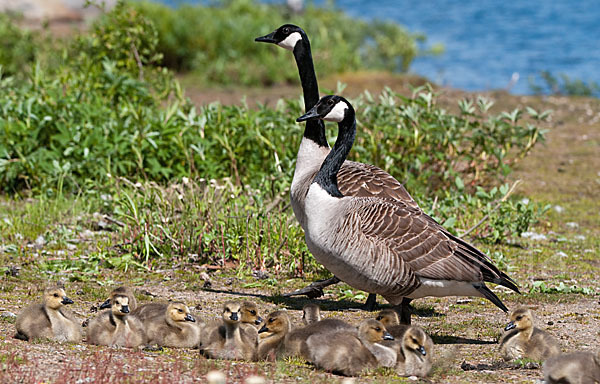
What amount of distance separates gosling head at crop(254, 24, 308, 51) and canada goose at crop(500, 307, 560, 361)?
4.53m

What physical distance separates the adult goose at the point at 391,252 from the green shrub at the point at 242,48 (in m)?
13.3

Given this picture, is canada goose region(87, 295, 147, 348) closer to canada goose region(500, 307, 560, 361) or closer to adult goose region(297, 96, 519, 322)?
adult goose region(297, 96, 519, 322)

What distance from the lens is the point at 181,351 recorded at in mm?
6445

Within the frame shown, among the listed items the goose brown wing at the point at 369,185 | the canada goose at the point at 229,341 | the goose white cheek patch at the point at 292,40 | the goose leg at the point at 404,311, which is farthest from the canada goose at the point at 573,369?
the goose white cheek patch at the point at 292,40

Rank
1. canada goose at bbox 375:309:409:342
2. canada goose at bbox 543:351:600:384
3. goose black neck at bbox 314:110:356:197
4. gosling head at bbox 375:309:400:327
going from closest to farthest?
canada goose at bbox 543:351:600:384
canada goose at bbox 375:309:409:342
gosling head at bbox 375:309:400:327
goose black neck at bbox 314:110:356:197

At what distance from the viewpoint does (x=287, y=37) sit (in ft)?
31.3

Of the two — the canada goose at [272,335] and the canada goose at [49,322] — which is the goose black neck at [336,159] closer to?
the canada goose at [272,335]

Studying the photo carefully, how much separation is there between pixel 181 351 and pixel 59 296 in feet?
3.52

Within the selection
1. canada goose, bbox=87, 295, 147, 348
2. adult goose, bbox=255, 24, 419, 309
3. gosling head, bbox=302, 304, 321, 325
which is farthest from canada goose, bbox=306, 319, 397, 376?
adult goose, bbox=255, 24, 419, 309

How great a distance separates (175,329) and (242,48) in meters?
15.5

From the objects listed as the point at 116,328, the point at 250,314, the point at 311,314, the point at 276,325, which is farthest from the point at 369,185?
the point at 116,328

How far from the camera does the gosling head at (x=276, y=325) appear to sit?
6.28 m

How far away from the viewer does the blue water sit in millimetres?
32500

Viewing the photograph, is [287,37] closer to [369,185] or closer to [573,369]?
[369,185]
